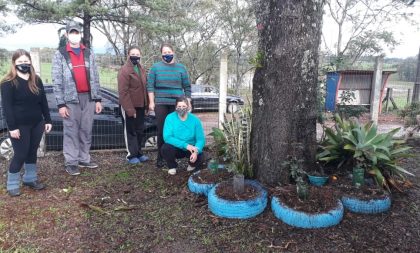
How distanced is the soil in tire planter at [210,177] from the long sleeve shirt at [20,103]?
2046 millimetres

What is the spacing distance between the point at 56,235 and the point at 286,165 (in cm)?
236

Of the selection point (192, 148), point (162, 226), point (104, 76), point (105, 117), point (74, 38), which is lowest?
point (162, 226)

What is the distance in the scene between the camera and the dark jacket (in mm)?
4543

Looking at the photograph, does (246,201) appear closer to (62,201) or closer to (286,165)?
(286,165)

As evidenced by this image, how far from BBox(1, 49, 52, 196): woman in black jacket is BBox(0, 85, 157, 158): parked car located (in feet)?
5.13

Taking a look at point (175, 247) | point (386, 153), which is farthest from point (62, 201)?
point (386, 153)

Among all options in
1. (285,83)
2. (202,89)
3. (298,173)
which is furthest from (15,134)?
(202,89)

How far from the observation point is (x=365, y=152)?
3.45 m

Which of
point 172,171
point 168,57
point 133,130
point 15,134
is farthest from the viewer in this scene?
point 133,130

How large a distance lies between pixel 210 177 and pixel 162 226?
0.91 meters

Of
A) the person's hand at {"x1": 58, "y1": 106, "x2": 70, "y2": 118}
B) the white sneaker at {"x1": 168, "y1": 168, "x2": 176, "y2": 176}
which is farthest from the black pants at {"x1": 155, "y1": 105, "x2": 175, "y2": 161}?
the person's hand at {"x1": 58, "y1": 106, "x2": 70, "y2": 118}

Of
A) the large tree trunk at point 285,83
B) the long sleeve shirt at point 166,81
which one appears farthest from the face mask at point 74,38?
the large tree trunk at point 285,83

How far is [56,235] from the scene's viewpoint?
9.78 feet

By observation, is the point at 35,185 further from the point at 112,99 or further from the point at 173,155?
the point at 112,99
